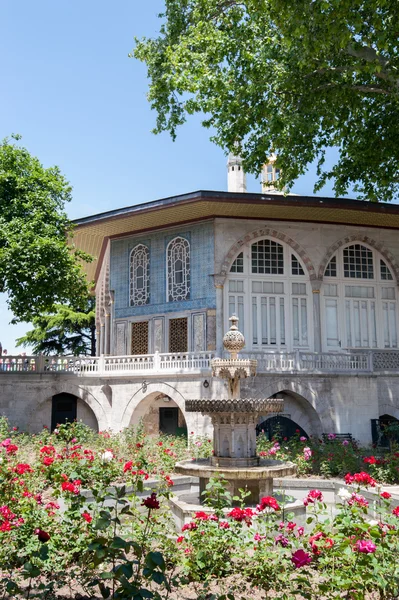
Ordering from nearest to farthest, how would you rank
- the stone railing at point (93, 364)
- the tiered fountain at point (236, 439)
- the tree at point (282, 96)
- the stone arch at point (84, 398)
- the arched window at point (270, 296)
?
the tiered fountain at point (236, 439) < the tree at point (282, 96) < the stone railing at point (93, 364) < the stone arch at point (84, 398) < the arched window at point (270, 296)

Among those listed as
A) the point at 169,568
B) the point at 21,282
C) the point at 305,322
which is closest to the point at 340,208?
the point at 305,322

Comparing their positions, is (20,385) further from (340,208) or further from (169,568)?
(169,568)

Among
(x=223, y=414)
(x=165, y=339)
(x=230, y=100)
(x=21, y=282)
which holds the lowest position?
(x=223, y=414)

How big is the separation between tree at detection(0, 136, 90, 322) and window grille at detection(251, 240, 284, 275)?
5740 mm

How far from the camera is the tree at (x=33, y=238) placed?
1784 centimetres

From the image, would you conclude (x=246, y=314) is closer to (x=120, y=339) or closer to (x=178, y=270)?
(x=178, y=270)

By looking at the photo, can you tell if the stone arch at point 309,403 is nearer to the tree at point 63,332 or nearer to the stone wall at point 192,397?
the stone wall at point 192,397

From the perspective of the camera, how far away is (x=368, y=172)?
1459 centimetres

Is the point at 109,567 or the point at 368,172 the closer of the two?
the point at 109,567

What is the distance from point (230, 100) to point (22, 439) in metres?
9.19

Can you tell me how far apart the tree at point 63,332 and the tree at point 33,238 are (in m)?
11.3

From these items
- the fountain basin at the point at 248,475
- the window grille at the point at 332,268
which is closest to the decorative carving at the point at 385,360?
the window grille at the point at 332,268

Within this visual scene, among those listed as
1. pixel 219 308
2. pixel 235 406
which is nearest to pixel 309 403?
pixel 219 308

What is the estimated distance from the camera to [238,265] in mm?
19688
